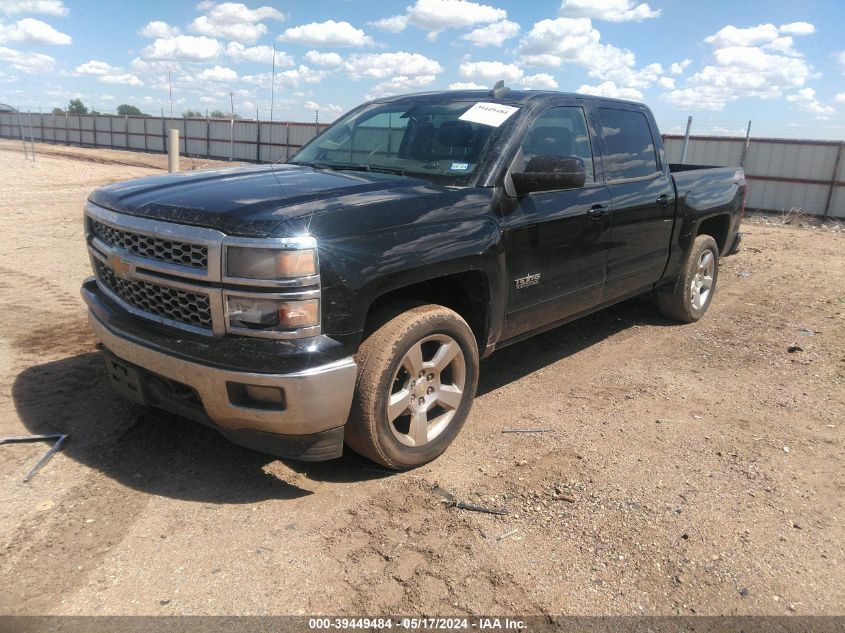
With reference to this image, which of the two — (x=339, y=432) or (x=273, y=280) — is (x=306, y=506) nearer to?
(x=339, y=432)

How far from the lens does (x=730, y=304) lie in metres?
7.17

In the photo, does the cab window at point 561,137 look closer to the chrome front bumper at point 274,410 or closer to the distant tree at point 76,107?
the chrome front bumper at point 274,410

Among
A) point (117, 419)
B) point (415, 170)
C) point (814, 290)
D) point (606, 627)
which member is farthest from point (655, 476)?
point (814, 290)

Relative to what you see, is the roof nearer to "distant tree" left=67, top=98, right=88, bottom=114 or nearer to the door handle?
the door handle

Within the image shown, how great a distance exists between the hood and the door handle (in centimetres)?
132

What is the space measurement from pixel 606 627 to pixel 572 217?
2.53m

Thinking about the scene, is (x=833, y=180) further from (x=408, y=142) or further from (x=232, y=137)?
(x=232, y=137)

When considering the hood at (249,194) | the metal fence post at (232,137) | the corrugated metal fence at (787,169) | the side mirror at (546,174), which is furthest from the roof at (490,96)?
the metal fence post at (232,137)

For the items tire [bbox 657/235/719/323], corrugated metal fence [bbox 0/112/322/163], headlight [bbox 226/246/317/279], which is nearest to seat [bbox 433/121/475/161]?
headlight [bbox 226/246/317/279]

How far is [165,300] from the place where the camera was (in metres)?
3.01

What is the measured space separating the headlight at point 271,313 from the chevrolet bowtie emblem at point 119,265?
2.27ft

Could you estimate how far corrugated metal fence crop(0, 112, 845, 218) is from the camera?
16.0m

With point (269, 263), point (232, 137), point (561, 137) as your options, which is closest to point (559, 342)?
point (561, 137)

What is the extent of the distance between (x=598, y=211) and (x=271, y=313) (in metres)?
2.58
